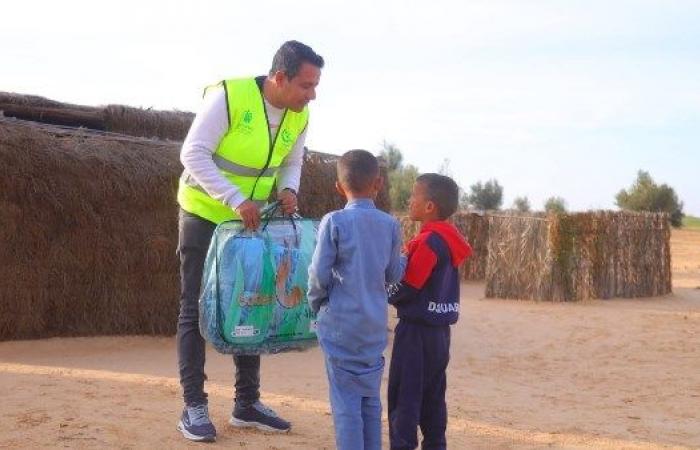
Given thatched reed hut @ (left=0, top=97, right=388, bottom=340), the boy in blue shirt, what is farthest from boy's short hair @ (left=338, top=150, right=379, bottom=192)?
thatched reed hut @ (left=0, top=97, right=388, bottom=340)

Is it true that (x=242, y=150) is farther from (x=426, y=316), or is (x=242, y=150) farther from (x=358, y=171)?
(x=426, y=316)

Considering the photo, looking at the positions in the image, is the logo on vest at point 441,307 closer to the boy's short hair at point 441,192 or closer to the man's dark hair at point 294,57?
the boy's short hair at point 441,192

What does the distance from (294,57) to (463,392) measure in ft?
11.4

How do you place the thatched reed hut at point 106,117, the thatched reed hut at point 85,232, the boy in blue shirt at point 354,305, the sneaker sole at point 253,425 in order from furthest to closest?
the thatched reed hut at point 106,117 < the thatched reed hut at point 85,232 < the sneaker sole at point 253,425 < the boy in blue shirt at point 354,305

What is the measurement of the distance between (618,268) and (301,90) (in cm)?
1330

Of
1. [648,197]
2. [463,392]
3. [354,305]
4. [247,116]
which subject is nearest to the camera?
[354,305]

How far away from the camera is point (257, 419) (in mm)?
4770

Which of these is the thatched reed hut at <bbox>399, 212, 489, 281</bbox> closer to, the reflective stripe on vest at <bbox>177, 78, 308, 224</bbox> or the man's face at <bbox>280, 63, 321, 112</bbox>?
the reflective stripe on vest at <bbox>177, 78, 308, 224</bbox>

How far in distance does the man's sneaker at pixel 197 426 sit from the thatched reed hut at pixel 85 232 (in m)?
4.14

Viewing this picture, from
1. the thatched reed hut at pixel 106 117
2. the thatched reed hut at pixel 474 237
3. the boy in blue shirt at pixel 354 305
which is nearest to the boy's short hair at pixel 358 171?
the boy in blue shirt at pixel 354 305

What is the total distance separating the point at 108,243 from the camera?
8469mm

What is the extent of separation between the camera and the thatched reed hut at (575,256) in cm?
1576

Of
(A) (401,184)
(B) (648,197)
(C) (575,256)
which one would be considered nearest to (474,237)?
(C) (575,256)

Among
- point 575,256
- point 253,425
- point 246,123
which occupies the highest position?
point 246,123
